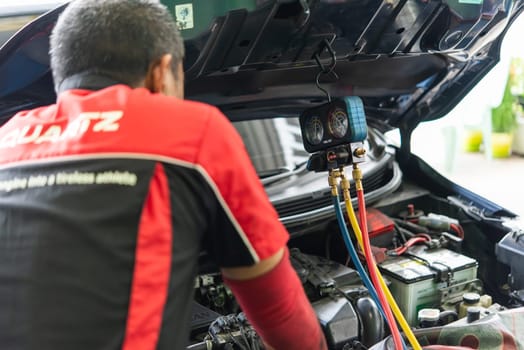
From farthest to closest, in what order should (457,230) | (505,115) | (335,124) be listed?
(505,115), (457,230), (335,124)

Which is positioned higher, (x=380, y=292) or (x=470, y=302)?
(x=380, y=292)

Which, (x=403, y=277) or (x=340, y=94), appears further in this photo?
(x=340, y=94)

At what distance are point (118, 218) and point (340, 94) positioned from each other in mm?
1073

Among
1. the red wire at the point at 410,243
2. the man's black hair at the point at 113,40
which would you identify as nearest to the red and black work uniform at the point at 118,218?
the man's black hair at the point at 113,40

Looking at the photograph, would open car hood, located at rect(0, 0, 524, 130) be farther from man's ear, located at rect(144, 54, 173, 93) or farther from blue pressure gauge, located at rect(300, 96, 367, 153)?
man's ear, located at rect(144, 54, 173, 93)

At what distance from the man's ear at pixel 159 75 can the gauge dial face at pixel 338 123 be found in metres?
0.56

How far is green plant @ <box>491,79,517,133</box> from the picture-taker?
4.90 m

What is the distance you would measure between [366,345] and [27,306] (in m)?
0.85

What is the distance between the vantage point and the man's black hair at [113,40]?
2.78 feet

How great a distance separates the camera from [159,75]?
0.89 meters

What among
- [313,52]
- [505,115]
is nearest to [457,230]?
[313,52]

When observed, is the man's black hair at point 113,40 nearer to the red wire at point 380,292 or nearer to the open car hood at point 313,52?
the open car hood at point 313,52

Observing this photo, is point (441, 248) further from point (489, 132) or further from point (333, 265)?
point (489, 132)

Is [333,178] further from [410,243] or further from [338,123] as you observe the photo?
[410,243]
